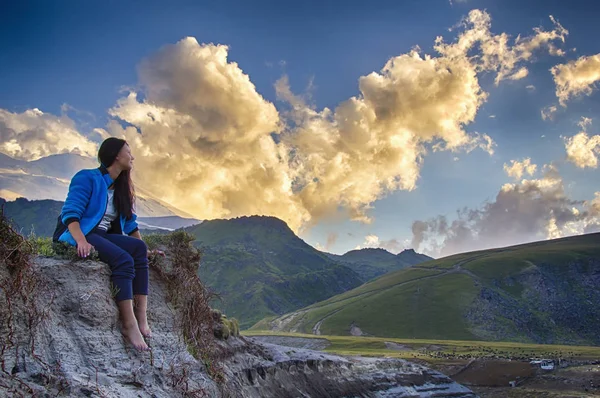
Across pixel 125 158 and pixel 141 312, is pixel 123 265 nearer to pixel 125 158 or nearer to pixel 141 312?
pixel 141 312

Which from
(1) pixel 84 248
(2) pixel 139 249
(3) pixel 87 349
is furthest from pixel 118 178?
(3) pixel 87 349

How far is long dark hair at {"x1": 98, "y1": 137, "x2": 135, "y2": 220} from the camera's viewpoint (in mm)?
8578

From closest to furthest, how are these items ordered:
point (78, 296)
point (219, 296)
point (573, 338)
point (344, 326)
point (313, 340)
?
point (78, 296), point (219, 296), point (313, 340), point (573, 338), point (344, 326)

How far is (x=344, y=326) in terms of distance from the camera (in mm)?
191500

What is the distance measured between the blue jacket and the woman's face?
1.30 ft

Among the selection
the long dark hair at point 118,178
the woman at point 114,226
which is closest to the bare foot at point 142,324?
the woman at point 114,226

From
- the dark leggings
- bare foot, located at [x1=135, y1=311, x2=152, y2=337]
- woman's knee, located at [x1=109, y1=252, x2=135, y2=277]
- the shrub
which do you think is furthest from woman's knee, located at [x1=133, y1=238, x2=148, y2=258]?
the shrub

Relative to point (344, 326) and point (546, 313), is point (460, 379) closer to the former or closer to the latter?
point (344, 326)

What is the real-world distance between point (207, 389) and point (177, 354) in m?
1.01

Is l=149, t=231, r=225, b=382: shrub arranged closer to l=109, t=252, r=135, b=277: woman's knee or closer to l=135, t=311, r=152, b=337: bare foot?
l=135, t=311, r=152, b=337: bare foot

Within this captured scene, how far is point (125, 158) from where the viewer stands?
8.70 meters

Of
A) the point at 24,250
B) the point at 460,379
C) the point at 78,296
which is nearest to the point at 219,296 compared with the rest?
the point at 78,296

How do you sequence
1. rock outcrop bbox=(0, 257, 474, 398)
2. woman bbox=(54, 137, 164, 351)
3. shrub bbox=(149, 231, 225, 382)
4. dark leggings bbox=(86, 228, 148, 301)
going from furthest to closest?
shrub bbox=(149, 231, 225, 382)
dark leggings bbox=(86, 228, 148, 301)
woman bbox=(54, 137, 164, 351)
rock outcrop bbox=(0, 257, 474, 398)

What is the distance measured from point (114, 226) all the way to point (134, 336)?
2293 millimetres
